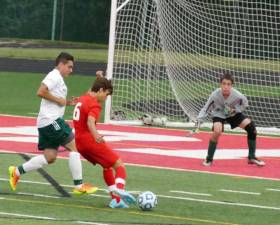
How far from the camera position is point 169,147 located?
18625 mm

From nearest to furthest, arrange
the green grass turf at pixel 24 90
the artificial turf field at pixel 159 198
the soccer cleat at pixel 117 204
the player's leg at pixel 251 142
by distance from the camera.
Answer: the artificial turf field at pixel 159 198, the soccer cleat at pixel 117 204, the player's leg at pixel 251 142, the green grass turf at pixel 24 90

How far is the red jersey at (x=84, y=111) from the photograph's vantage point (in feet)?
40.4

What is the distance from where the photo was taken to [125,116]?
23156mm

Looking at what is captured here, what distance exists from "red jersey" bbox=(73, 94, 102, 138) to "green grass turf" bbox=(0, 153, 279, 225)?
77 cm

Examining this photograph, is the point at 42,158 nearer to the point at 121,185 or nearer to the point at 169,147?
the point at 121,185

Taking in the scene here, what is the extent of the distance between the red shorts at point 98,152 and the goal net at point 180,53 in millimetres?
10259

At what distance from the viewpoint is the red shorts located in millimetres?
12219

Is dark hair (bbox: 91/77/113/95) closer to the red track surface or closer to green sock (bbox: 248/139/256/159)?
the red track surface

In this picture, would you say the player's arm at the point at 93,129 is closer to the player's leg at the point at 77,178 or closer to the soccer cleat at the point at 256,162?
the player's leg at the point at 77,178

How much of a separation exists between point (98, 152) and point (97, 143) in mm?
107

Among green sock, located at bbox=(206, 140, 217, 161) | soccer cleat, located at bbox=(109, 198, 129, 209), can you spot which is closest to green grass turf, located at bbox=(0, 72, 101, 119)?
green sock, located at bbox=(206, 140, 217, 161)

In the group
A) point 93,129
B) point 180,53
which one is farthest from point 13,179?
point 180,53

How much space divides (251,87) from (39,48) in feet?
82.2

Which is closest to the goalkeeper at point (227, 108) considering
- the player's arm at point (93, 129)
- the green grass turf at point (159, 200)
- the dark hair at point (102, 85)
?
the green grass turf at point (159, 200)
